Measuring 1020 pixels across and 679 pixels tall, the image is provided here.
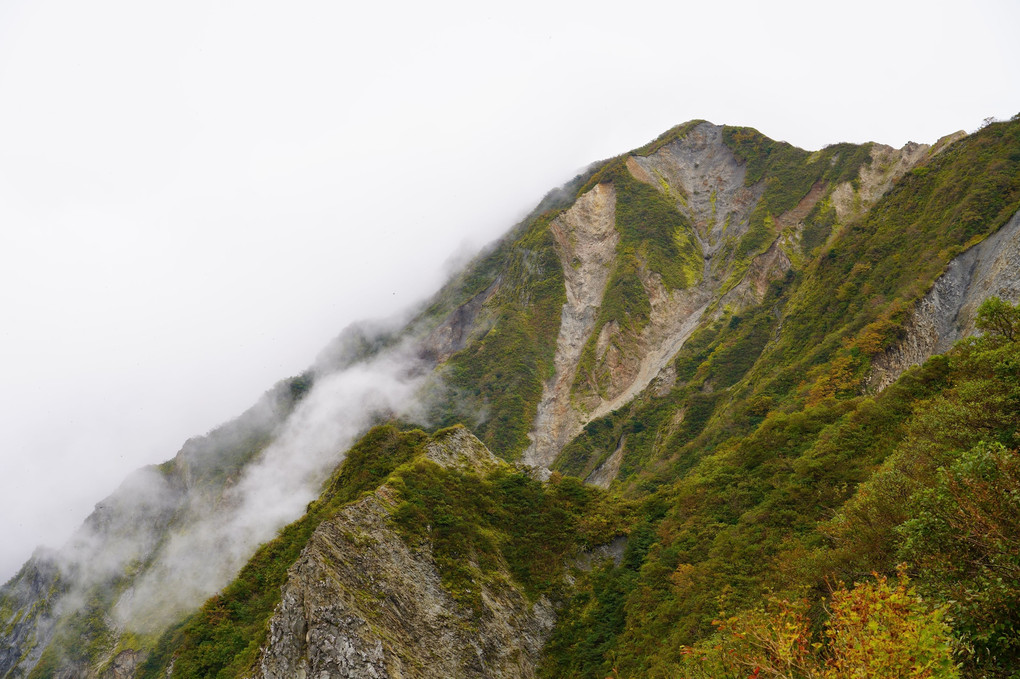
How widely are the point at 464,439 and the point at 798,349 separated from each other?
165 ft

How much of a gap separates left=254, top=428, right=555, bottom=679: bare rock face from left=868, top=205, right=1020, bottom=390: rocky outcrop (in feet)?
145

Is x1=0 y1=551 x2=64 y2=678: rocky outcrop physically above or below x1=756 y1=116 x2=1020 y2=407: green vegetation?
above

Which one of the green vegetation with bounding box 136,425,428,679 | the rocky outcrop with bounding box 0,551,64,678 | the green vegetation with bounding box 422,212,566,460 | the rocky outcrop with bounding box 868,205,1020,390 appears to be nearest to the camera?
the green vegetation with bounding box 136,425,428,679

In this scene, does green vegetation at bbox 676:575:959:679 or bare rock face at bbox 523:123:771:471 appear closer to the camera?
green vegetation at bbox 676:575:959:679

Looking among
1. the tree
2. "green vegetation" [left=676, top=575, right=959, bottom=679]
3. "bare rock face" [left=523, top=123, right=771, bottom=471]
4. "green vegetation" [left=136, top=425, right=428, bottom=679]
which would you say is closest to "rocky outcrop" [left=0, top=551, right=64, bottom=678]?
"bare rock face" [left=523, top=123, right=771, bottom=471]

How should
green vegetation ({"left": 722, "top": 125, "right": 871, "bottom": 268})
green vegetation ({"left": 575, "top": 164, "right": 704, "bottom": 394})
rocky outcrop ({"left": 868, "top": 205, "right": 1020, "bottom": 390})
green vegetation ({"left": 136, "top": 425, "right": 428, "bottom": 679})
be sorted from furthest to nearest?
green vegetation ({"left": 575, "top": 164, "right": 704, "bottom": 394}) → green vegetation ({"left": 722, "top": 125, "right": 871, "bottom": 268}) → rocky outcrop ({"left": 868, "top": 205, "right": 1020, "bottom": 390}) → green vegetation ({"left": 136, "top": 425, "right": 428, "bottom": 679})

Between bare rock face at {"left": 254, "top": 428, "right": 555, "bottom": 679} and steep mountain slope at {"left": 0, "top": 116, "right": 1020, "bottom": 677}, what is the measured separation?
0.17 m

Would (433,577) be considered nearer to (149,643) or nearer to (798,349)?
(798,349)

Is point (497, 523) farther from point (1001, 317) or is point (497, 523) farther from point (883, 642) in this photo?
point (1001, 317)

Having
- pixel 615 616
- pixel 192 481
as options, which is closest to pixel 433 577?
pixel 615 616

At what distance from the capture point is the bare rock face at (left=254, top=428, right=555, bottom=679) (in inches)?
1141

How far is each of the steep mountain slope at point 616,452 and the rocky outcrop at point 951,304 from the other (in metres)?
0.32

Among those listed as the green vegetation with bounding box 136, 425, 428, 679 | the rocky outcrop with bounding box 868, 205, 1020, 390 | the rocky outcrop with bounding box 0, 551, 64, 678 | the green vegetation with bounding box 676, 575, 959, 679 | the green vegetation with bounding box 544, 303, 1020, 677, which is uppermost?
the rocky outcrop with bounding box 0, 551, 64, 678

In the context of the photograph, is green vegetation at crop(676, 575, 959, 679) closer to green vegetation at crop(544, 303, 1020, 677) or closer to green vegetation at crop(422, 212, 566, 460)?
green vegetation at crop(544, 303, 1020, 677)
